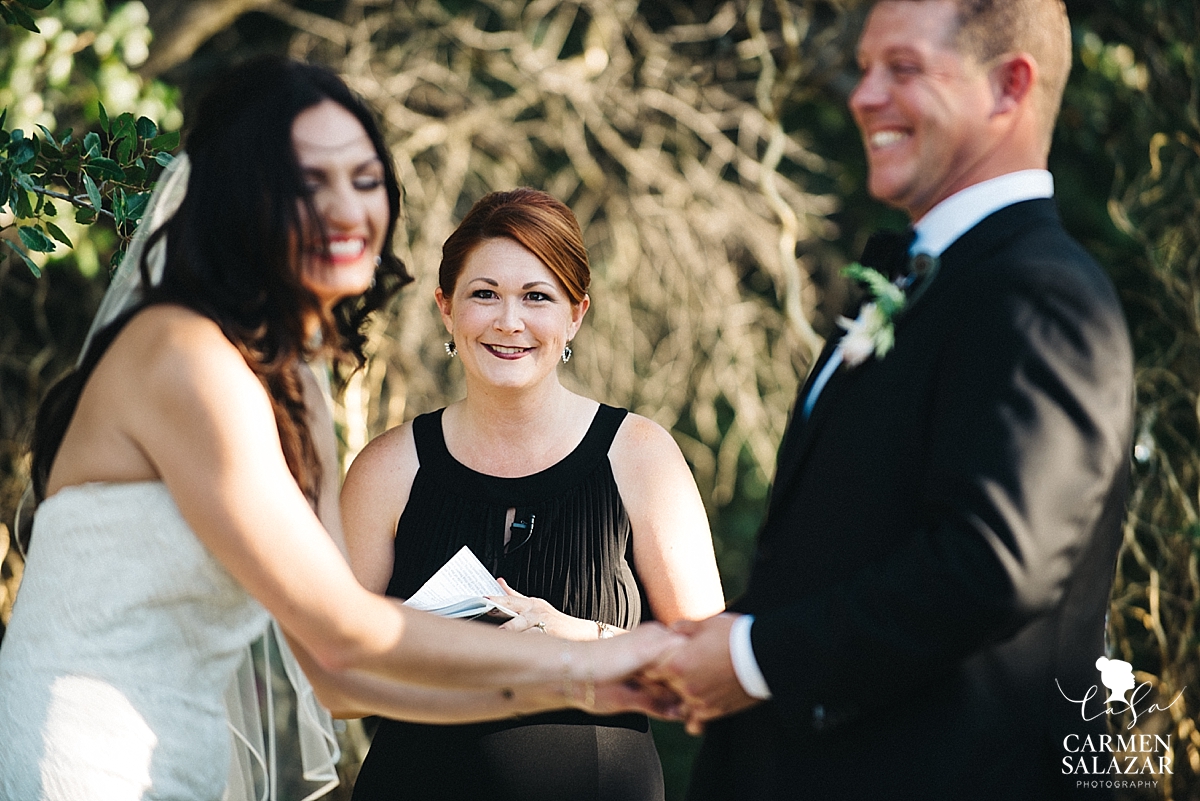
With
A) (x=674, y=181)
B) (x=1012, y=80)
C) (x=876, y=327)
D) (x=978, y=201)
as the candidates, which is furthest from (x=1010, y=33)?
(x=674, y=181)

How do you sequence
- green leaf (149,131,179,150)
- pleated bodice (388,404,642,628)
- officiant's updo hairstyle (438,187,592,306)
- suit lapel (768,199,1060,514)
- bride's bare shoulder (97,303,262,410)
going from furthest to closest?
officiant's updo hairstyle (438,187,592,306)
pleated bodice (388,404,642,628)
green leaf (149,131,179,150)
bride's bare shoulder (97,303,262,410)
suit lapel (768,199,1060,514)

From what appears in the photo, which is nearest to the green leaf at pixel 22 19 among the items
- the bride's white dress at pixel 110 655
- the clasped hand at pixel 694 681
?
the bride's white dress at pixel 110 655

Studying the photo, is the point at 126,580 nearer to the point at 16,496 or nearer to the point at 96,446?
the point at 96,446

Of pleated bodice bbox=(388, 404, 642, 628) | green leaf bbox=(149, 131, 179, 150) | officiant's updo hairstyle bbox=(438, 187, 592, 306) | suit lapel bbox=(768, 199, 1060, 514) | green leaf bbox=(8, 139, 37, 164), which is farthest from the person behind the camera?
officiant's updo hairstyle bbox=(438, 187, 592, 306)

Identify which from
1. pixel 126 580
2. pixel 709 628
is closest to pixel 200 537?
pixel 126 580

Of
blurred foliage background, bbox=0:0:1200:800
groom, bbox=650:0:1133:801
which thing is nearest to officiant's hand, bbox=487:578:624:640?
groom, bbox=650:0:1133:801

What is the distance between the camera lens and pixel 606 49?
16.7ft

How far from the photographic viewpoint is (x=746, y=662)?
1.86 m

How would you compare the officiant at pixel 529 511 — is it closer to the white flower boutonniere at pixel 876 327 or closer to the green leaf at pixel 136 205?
the green leaf at pixel 136 205

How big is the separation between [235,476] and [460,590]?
31.7 inches

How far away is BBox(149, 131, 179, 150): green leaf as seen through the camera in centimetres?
257

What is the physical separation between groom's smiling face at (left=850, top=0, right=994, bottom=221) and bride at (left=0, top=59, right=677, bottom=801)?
91 centimetres

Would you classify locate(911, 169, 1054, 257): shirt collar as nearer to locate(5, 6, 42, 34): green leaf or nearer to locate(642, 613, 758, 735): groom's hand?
locate(642, 613, 758, 735): groom's hand

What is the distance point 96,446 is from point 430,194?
326 cm
